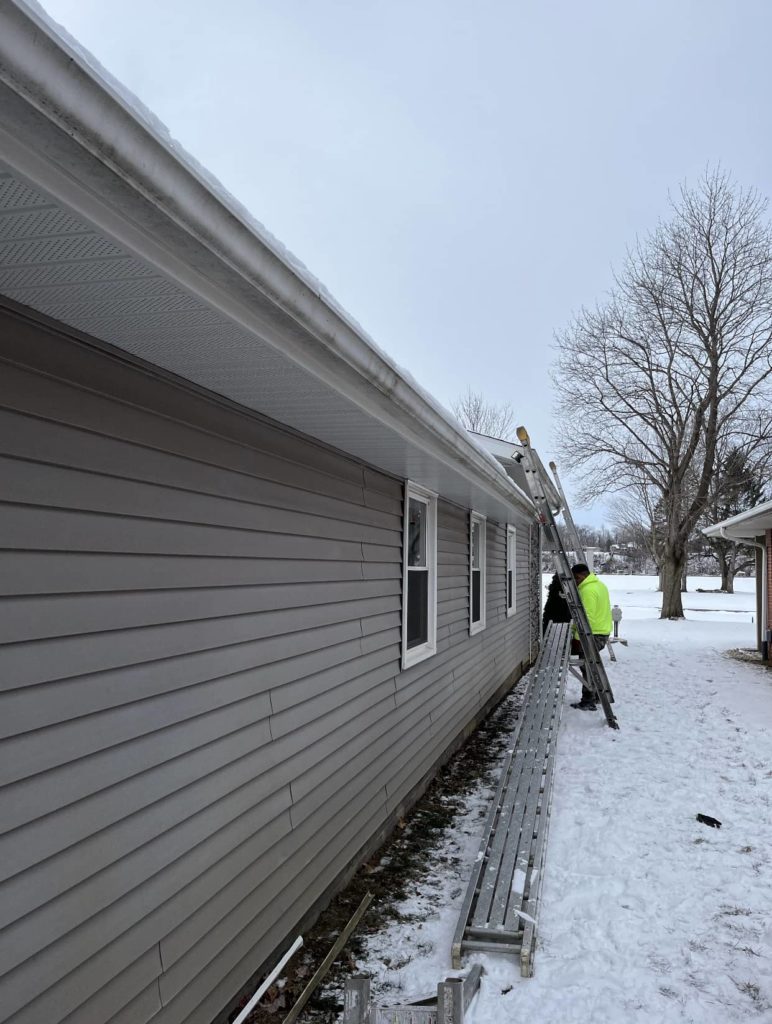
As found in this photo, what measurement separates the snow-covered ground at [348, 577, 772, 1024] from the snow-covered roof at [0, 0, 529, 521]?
102 inches

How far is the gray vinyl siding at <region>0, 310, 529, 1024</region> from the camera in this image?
5.94 ft

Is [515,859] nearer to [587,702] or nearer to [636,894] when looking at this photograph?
[636,894]

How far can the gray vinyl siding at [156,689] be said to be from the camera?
181cm

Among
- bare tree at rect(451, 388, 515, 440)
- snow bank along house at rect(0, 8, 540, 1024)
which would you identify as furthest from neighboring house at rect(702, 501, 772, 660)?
bare tree at rect(451, 388, 515, 440)

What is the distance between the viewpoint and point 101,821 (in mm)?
2039

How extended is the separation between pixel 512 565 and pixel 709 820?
6.84 meters

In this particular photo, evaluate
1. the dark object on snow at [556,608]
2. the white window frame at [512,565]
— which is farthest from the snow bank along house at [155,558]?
the dark object on snow at [556,608]

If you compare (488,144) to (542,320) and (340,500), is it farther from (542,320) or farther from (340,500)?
(340,500)

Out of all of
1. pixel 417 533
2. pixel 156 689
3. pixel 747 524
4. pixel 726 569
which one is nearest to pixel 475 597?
pixel 417 533

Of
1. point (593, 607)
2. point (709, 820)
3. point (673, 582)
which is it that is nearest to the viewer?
point (709, 820)

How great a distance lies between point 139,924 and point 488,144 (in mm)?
36978

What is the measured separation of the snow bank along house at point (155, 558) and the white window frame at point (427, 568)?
1325 millimetres

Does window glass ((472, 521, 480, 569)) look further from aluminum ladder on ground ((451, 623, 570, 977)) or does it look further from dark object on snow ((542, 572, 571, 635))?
dark object on snow ((542, 572, 571, 635))

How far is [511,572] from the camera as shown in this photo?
11.4 m
